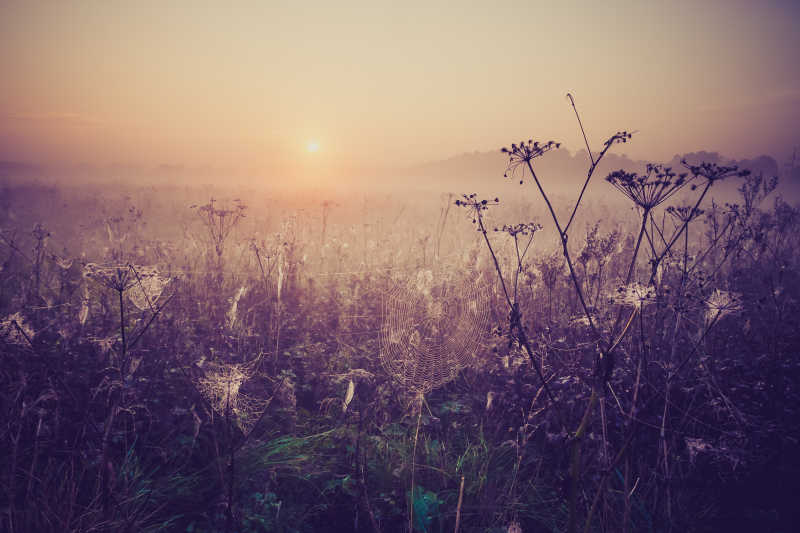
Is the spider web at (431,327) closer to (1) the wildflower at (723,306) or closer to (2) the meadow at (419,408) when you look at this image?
(2) the meadow at (419,408)

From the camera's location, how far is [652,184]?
1912mm

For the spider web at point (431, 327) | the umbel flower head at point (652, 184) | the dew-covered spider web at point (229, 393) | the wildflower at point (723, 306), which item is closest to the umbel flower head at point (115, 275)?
the dew-covered spider web at point (229, 393)

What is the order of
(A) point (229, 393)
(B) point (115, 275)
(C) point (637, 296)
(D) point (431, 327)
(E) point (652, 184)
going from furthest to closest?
(D) point (431, 327) → (B) point (115, 275) → (A) point (229, 393) → (E) point (652, 184) → (C) point (637, 296)

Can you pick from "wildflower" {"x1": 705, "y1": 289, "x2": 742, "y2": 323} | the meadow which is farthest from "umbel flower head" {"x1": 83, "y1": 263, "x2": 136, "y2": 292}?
"wildflower" {"x1": 705, "y1": 289, "x2": 742, "y2": 323}

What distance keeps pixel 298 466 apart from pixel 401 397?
116cm

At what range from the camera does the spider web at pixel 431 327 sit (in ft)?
13.2

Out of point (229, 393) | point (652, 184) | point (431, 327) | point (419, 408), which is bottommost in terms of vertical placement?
point (419, 408)

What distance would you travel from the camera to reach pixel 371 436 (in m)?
3.06

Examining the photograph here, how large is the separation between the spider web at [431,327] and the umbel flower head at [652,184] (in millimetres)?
2353

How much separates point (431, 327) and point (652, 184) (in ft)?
10.2

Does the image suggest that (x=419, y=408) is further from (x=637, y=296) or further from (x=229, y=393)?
(x=637, y=296)

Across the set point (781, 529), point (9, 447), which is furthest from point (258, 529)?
point (781, 529)

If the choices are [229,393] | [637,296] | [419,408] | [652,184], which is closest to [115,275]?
[229,393]

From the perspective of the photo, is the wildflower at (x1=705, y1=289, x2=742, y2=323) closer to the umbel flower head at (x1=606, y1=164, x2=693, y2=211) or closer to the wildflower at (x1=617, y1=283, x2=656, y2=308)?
the wildflower at (x1=617, y1=283, x2=656, y2=308)
